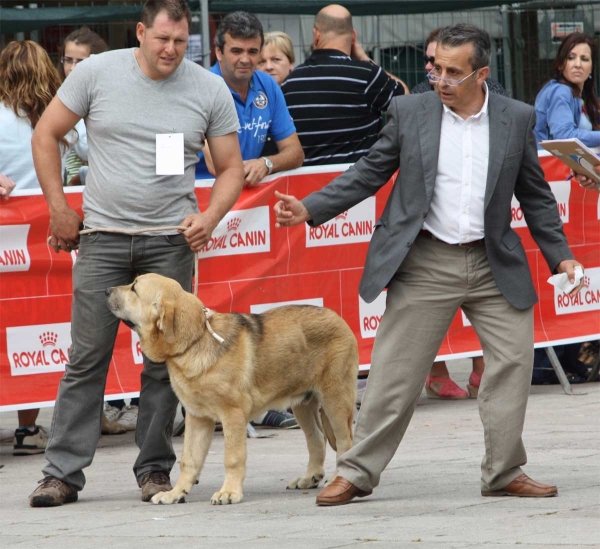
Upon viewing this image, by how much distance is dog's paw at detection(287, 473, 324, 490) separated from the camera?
21.1ft

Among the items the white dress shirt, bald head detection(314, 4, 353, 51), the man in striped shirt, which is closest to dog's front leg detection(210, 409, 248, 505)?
the white dress shirt

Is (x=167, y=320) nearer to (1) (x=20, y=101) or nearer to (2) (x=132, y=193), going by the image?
(2) (x=132, y=193)

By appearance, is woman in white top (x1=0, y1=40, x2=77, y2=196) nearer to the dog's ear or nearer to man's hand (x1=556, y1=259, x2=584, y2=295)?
the dog's ear

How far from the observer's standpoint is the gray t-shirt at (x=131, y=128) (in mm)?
6105

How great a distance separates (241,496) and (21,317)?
2345mm

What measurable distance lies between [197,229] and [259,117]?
6.01 feet

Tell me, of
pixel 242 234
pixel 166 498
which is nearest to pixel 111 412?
pixel 242 234

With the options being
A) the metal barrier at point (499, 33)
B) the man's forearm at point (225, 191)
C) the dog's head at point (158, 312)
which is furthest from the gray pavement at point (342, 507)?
the metal barrier at point (499, 33)

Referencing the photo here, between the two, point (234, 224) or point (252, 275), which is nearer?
point (234, 224)

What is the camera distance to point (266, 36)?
1005cm

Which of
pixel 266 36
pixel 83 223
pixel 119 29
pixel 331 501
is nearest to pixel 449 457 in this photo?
pixel 331 501

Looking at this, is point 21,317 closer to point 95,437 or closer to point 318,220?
point 95,437

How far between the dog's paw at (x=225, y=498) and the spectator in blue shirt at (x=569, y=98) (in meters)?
4.69

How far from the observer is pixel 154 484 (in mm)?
6301
